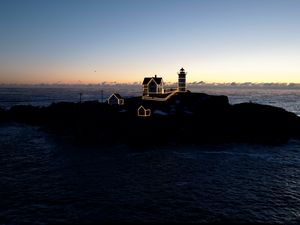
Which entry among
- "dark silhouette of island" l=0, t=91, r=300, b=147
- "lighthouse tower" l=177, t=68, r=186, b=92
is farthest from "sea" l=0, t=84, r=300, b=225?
"lighthouse tower" l=177, t=68, r=186, b=92

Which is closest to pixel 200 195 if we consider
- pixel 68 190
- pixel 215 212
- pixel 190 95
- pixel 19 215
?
pixel 215 212

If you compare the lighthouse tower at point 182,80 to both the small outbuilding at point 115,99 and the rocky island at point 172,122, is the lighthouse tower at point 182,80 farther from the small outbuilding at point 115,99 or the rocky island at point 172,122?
the small outbuilding at point 115,99

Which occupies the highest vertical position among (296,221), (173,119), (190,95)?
(190,95)

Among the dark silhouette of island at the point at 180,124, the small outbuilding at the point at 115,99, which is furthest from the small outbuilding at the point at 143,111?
the small outbuilding at the point at 115,99

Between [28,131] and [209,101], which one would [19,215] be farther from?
[209,101]

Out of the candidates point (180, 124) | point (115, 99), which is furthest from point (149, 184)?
point (115, 99)

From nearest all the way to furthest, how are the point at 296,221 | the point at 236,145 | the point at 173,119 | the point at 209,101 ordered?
the point at 296,221
the point at 236,145
the point at 173,119
the point at 209,101

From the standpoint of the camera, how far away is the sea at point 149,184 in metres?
19.8

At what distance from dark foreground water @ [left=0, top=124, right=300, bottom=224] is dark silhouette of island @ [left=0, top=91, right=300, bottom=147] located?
425cm

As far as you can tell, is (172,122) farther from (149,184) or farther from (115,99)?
(149,184)

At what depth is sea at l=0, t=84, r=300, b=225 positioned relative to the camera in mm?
19828

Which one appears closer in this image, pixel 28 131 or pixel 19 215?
pixel 19 215

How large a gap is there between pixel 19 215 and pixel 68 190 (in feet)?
16.3

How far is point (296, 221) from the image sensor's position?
757 inches
